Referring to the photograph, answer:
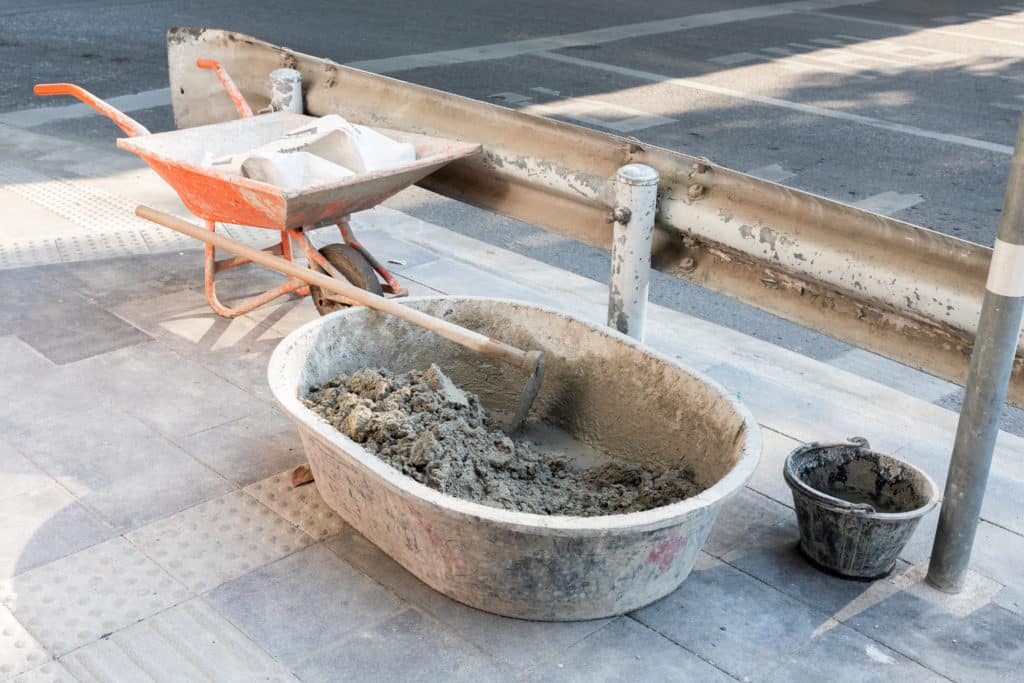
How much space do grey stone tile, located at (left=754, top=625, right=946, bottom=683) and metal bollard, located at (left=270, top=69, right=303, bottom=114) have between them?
403cm

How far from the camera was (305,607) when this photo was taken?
3.55m

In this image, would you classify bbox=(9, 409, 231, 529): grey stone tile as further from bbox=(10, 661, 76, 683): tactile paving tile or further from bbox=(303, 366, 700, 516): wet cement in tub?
bbox=(10, 661, 76, 683): tactile paving tile

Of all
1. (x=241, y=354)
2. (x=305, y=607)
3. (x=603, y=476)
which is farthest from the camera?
(x=241, y=354)

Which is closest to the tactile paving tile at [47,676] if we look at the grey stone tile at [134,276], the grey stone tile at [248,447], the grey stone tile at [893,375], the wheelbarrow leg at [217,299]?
the grey stone tile at [248,447]

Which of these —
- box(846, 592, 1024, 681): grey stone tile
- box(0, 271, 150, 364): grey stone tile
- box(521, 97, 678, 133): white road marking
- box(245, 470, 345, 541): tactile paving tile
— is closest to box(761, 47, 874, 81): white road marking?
box(521, 97, 678, 133): white road marking

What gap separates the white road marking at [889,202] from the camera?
8.05 meters

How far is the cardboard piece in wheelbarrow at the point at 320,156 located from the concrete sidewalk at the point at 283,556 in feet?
2.84

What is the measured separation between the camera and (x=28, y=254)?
252 inches

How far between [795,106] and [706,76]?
157cm

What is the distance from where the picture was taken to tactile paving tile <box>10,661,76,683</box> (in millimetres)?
3203

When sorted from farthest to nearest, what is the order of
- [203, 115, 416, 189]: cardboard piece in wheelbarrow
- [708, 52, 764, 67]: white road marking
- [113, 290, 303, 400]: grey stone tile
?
[708, 52, 764, 67]: white road marking < [113, 290, 303, 400]: grey stone tile < [203, 115, 416, 189]: cardboard piece in wheelbarrow

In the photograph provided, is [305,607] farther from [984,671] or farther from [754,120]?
[754,120]

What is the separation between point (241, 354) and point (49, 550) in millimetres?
1683

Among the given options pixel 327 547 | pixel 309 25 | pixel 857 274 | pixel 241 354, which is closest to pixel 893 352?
pixel 857 274
